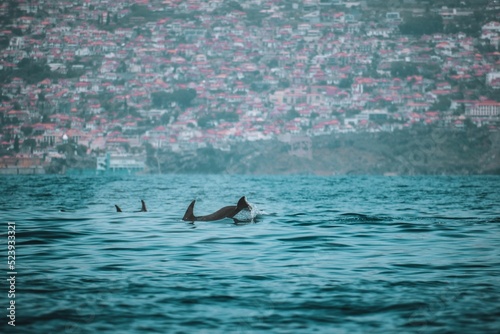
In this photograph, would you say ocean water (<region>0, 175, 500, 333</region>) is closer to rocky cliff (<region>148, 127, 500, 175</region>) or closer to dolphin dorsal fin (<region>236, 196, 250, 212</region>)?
dolphin dorsal fin (<region>236, 196, 250, 212</region>)

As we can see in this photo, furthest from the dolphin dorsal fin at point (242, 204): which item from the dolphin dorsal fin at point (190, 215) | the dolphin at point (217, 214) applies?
the dolphin dorsal fin at point (190, 215)

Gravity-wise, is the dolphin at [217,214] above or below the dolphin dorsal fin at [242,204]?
below

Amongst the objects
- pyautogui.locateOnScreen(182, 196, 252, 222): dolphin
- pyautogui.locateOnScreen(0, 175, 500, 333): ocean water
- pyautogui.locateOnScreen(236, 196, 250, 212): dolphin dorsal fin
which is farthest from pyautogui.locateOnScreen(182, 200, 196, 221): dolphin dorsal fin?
pyautogui.locateOnScreen(0, 175, 500, 333): ocean water

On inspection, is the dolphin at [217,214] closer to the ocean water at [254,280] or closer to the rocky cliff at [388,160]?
the ocean water at [254,280]

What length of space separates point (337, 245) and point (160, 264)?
5.42 metres

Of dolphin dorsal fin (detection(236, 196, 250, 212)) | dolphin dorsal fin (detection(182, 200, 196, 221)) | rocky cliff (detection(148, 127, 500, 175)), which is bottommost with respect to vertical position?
rocky cliff (detection(148, 127, 500, 175))

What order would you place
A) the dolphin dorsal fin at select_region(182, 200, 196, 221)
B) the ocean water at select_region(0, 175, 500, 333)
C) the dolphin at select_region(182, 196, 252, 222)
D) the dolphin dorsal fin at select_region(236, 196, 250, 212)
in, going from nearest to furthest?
the ocean water at select_region(0, 175, 500, 333), the dolphin dorsal fin at select_region(236, 196, 250, 212), the dolphin at select_region(182, 196, 252, 222), the dolphin dorsal fin at select_region(182, 200, 196, 221)

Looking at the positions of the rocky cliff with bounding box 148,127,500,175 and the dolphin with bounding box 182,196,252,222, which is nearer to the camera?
the dolphin with bounding box 182,196,252,222

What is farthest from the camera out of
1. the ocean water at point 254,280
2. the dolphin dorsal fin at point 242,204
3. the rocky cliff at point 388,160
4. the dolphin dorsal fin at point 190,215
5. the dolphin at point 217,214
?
the rocky cliff at point 388,160

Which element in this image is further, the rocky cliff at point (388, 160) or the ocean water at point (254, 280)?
the rocky cliff at point (388, 160)

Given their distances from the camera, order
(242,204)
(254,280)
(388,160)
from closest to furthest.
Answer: (254,280) → (242,204) → (388,160)

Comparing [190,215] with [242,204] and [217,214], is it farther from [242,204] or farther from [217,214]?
[242,204]

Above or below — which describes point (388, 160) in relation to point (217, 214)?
below

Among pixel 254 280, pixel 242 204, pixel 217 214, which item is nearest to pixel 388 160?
pixel 217 214
